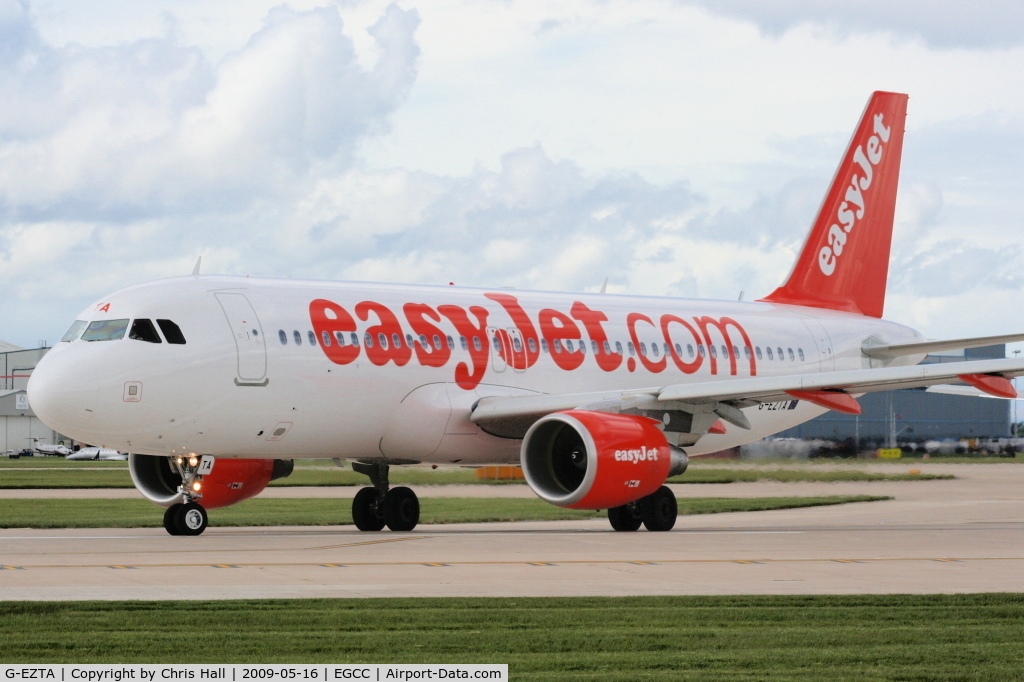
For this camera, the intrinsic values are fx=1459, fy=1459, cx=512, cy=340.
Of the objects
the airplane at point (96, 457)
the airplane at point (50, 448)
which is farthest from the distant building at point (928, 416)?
the airplane at point (50, 448)

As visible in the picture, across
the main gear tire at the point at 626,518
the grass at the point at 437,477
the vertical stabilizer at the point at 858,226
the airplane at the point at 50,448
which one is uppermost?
the airplane at the point at 50,448

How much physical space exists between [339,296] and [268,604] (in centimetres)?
1127

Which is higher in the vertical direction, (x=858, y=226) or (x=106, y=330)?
(x=858, y=226)

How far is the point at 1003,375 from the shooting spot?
22891mm

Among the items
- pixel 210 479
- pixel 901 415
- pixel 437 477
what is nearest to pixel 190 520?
pixel 210 479

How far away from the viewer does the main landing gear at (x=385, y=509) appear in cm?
2533

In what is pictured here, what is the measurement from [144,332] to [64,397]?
1.54 metres

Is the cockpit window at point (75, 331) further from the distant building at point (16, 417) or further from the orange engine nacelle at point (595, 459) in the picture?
the distant building at point (16, 417)

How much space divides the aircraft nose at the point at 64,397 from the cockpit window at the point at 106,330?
537 millimetres

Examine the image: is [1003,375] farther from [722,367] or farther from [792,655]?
[792,655]

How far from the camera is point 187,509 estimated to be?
22.1m

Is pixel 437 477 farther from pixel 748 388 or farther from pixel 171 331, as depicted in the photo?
pixel 171 331

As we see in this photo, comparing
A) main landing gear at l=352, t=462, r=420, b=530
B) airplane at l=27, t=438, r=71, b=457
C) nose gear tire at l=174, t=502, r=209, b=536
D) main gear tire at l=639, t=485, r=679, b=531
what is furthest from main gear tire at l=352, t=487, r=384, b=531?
airplane at l=27, t=438, r=71, b=457

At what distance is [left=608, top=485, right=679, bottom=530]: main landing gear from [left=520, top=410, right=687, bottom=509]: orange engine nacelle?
44.3 inches
